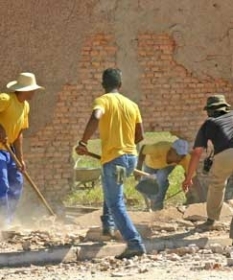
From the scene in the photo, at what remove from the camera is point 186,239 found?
921 centimetres

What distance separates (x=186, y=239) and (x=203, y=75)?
369 centimetres

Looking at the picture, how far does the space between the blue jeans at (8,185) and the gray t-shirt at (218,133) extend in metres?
2.10

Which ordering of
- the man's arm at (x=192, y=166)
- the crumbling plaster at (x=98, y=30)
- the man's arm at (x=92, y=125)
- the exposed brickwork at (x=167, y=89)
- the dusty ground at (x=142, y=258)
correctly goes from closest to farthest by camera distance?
the dusty ground at (x=142, y=258) → the man's arm at (x=92, y=125) → the man's arm at (x=192, y=166) → the crumbling plaster at (x=98, y=30) → the exposed brickwork at (x=167, y=89)

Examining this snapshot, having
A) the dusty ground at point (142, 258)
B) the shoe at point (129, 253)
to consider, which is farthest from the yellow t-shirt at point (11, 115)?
the shoe at point (129, 253)

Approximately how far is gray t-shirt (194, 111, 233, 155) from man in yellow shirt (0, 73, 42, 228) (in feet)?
6.45

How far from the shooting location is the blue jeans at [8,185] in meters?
9.53

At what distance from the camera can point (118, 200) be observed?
8250mm

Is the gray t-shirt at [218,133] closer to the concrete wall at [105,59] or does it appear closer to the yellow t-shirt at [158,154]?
the yellow t-shirt at [158,154]

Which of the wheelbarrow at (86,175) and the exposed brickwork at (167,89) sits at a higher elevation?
the exposed brickwork at (167,89)

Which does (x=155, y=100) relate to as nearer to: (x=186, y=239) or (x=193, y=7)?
(x=193, y=7)

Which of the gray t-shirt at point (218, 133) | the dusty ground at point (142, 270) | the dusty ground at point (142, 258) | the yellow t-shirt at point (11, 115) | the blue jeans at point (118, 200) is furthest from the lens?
the yellow t-shirt at point (11, 115)

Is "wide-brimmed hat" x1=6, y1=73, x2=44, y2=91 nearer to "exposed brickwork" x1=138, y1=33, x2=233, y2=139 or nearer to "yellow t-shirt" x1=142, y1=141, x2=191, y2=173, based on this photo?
"exposed brickwork" x1=138, y1=33, x2=233, y2=139

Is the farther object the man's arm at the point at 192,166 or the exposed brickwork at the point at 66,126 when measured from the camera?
the exposed brickwork at the point at 66,126

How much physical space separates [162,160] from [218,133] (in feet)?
8.92
